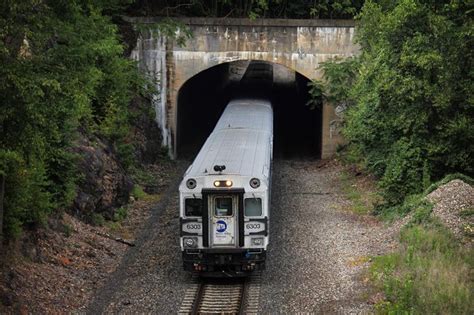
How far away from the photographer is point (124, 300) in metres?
17.0

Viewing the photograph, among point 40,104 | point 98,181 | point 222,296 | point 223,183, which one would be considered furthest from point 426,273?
point 98,181

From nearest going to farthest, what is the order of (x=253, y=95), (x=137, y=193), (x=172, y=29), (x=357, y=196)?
(x=137, y=193)
(x=357, y=196)
(x=172, y=29)
(x=253, y=95)

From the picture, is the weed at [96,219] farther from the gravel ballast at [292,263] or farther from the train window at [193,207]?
the train window at [193,207]

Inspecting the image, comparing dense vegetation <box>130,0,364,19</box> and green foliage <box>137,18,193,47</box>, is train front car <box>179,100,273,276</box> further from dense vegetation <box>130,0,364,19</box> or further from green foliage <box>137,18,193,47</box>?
dense vegetation <box>130,0,364,19</box>

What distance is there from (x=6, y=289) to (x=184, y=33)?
2060 cm

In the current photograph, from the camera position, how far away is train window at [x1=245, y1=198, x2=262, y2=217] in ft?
57.0

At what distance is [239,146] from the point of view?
67.1ft

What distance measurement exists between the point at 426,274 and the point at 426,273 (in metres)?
0.10

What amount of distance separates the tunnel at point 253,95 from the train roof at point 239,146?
23.3 ft

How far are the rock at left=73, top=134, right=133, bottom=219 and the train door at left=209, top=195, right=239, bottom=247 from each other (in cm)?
636

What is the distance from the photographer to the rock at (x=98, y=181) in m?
22.8

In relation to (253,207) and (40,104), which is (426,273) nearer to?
(253,207)

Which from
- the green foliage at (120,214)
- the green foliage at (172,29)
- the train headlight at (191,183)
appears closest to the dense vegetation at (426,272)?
the train headlight at (191,183)

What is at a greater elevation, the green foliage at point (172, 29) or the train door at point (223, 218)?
the green foliage at point (172, 29)
